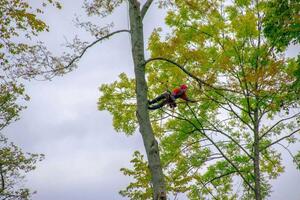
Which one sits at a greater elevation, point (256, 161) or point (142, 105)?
point (256, 161)

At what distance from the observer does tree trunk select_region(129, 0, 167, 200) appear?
6.98 meters

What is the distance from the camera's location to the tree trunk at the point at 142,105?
275 inches

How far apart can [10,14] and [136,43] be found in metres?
3.81

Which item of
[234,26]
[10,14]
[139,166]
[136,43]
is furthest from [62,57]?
[139,166]

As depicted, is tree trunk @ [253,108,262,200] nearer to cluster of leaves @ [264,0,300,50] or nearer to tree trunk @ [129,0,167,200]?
cluster of leaves @ [264,0,300,50]

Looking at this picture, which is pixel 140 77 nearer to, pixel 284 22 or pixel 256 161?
pixel 284 22

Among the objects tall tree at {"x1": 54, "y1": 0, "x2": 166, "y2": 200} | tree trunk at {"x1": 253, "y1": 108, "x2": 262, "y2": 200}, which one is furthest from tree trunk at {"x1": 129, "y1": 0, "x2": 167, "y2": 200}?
tree trunk at {"x1": 253, "y1": 108, "x2": 262, "y2": 200}

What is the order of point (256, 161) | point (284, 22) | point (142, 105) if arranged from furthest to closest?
point (256, 161), point (284, 22), point (142, 105)

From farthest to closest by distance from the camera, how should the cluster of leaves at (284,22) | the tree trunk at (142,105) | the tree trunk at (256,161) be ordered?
the tree trunk at (256,161) → the cluster of leaves at (284,22) → the tree trunk at (142,105)

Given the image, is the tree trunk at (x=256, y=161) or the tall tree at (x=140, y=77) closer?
the tall tree at (x=140, y=77)

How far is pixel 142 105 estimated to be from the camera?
7504 mm

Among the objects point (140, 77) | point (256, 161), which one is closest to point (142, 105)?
point (140, 77)

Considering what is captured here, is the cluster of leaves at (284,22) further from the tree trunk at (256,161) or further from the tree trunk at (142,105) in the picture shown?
the tree trunk at (256,161)

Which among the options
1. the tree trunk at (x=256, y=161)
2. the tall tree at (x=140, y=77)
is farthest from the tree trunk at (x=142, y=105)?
the tree trunk at (x=256, y=161)
